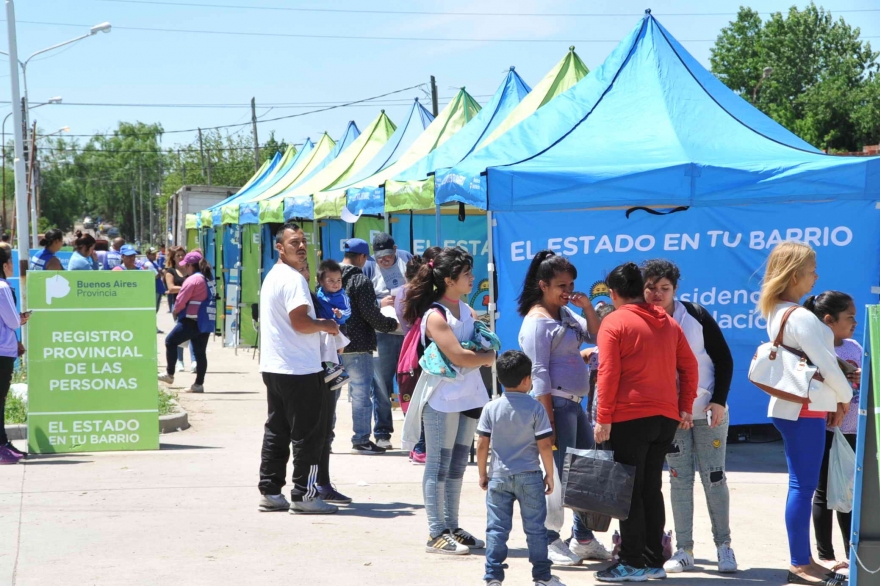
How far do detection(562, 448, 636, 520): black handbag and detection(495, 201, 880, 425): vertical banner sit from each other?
3871 mm

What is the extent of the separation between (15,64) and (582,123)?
1698 cm

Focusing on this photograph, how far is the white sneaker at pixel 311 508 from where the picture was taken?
6969mm

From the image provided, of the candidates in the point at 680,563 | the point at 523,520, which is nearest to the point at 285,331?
the point at 523,520

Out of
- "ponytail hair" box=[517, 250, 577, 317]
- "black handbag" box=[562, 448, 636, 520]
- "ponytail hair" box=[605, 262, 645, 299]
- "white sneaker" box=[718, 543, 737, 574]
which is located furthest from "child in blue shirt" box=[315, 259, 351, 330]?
"white sneaker" box=[718, 543, 737, 574]

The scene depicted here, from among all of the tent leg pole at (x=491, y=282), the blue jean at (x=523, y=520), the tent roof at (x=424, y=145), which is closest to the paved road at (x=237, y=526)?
the blue jean at (x=523, y=520)

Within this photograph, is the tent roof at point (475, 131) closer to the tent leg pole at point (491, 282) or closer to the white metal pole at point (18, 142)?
the tent leg pole at point (491, 282)

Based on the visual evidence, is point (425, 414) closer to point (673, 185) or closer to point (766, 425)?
point (673, 185)

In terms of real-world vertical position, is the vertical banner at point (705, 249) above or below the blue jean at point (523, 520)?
above

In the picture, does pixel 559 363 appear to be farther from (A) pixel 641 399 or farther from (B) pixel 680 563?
(B) pixel 680 563

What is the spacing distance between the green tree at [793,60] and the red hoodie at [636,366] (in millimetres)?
68518

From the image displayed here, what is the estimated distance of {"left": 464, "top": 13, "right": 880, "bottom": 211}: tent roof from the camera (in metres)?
8.39

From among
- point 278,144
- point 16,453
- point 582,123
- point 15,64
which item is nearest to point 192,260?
point 16,453

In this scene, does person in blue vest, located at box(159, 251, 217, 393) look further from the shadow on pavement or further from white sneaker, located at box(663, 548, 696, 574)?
white sneaker, located at box(663, 548, 696, 574)

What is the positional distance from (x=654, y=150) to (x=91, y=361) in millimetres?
5239
